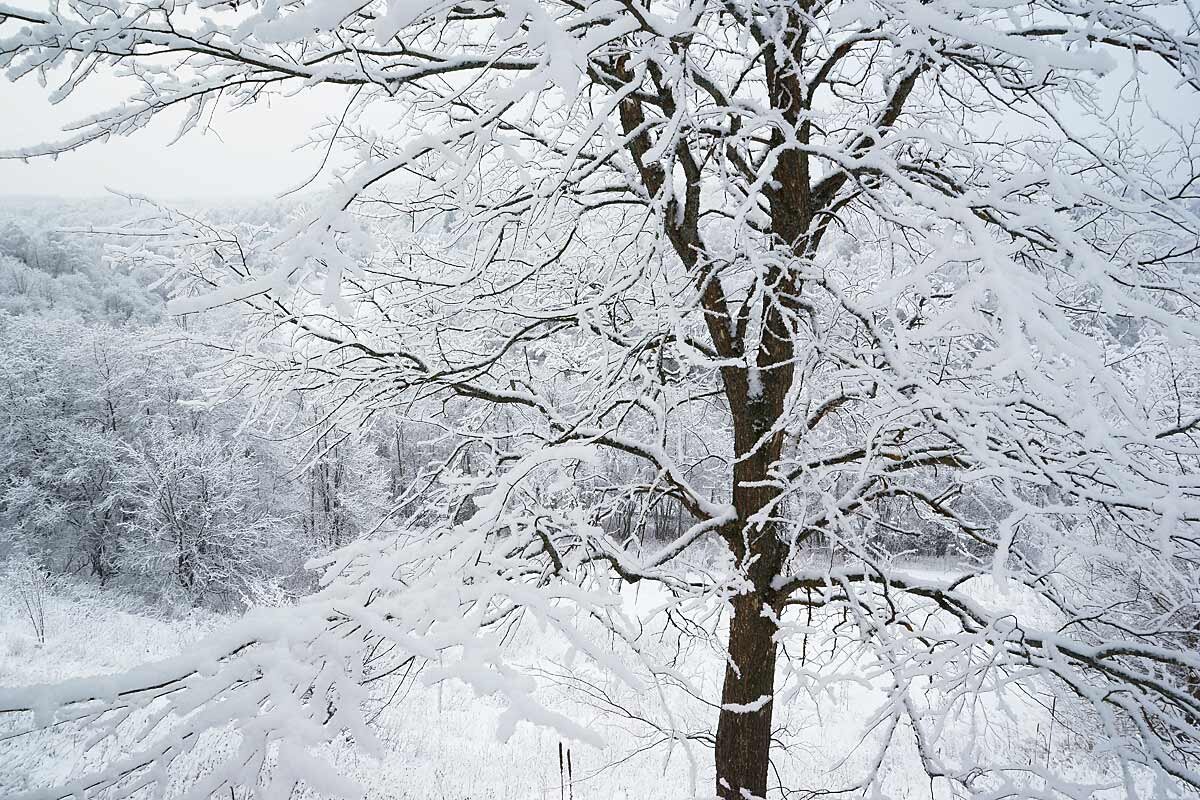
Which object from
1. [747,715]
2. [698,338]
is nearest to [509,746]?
[747,715]

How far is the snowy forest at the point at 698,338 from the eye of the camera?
1.09 m

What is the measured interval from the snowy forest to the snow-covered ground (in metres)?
4.46

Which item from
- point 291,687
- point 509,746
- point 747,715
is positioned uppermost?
point 291,687

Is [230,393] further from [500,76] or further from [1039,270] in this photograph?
[1039,270]

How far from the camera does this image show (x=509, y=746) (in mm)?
9305

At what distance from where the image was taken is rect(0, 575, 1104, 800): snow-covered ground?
25.6 feet

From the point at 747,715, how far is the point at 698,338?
81.3 inches

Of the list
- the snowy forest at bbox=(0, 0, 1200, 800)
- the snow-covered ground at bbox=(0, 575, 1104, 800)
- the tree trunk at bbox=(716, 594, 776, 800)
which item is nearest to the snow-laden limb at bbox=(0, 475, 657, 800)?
the snowy forest at bbox=(0, 0, 1200, 800)

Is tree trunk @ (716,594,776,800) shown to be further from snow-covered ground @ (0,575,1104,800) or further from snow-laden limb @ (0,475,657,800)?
snow-covered ground @ (0,575,1104,800)

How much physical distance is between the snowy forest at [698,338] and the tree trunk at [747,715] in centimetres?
2

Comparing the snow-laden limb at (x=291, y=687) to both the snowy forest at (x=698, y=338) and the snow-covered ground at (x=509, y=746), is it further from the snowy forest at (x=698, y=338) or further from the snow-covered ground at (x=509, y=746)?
the snow-covered ground at (x=509, y=746)

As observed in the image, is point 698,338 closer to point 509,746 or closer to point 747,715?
point 747,715

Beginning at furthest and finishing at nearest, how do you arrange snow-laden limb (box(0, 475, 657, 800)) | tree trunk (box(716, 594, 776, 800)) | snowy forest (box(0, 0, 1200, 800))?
tree trunk (box(716, 594, 776, 800)) → snowy forest (box(0, 0, 1200, 800)) → snow-laden limb (box(0, 475, 657, 800))

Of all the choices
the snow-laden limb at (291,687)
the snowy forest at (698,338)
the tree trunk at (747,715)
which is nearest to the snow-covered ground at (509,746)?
the tree trunk at (747,715)
